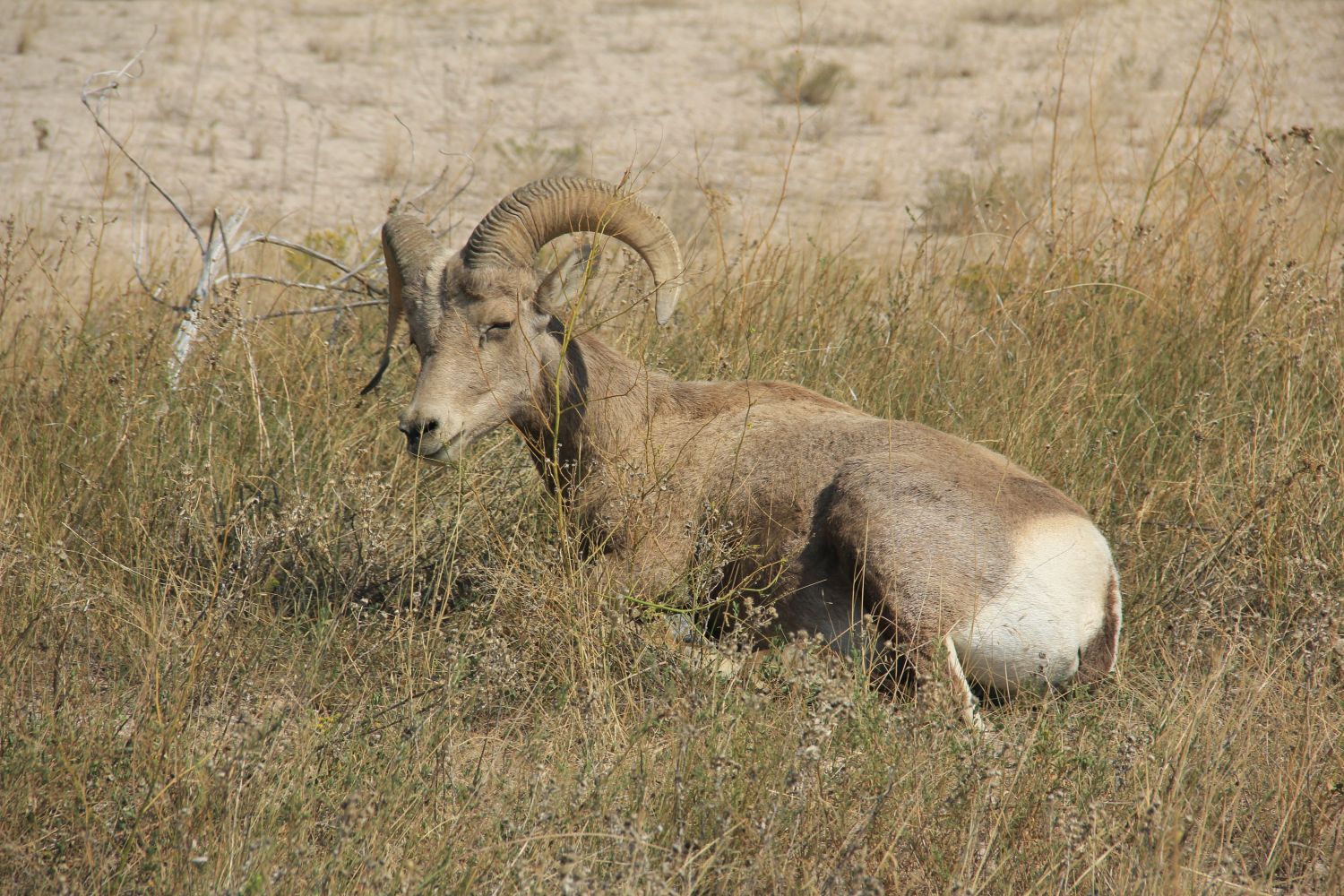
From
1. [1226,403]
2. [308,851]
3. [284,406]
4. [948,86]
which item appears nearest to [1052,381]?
[1226,403]

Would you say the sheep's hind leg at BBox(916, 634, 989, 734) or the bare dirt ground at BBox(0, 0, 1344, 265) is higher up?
the bare dirt ground at BBox(0, 0, 1344, 265)

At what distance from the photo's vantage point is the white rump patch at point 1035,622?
4.19 meters

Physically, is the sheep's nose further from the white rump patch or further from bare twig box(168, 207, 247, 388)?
the white rump patch

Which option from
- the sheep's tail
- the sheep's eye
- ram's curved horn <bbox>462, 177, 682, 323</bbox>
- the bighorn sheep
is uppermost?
ram's curved horn <bbox>462, 177, 682, 323</bbox>

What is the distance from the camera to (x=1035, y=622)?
419 centimetres

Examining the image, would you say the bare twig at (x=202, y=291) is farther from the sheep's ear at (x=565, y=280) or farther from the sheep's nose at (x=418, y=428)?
the sheep's ear at (x=565, y=280)

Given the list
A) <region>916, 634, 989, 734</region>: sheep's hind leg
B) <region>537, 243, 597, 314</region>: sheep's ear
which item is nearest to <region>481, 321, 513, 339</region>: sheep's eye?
<region>537, 243, 597, 314</region>: sheep's ear

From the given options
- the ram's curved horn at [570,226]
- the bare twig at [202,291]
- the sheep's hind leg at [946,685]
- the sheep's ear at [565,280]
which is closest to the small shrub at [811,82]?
the bare twig at [202,291]

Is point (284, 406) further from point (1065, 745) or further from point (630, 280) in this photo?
point (1065, 745)

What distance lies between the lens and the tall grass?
3080mm

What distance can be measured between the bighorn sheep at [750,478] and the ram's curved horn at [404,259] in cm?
1

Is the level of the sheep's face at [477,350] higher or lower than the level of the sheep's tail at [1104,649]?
higher

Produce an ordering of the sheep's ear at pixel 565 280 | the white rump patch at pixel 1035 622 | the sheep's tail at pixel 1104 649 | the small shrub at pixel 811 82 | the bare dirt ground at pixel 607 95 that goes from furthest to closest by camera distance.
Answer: the small shrub at pixel 811 82 < the bare dirt ground at pixel 607 95 < the sheep's ear at pixel 565 280 < the sheep's tail at pixel 1104 649 < the white rump patch at pixel 1035 622

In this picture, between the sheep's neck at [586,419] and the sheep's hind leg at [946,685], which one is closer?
the sheep's hind leg at [946,685]
